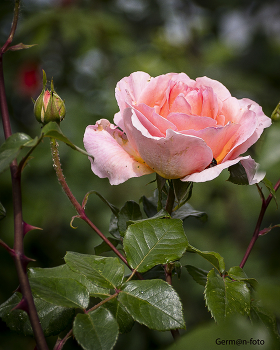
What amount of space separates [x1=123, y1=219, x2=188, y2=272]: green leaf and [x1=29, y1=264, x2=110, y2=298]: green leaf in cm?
4

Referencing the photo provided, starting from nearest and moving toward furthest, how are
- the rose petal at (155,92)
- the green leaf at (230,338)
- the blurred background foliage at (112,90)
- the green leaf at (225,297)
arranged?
the green leaf at (230,338) < the green leaf at (225,297) < the rose petal at (155,92) < the blurred background foliage at (112,90)

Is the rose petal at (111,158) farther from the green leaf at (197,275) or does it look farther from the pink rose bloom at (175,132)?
the green leaf at (197,275)

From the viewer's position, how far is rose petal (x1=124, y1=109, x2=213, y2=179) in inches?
Answer: 15.5

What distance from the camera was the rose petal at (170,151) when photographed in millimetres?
393

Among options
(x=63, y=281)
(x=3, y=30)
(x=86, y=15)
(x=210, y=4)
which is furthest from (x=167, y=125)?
(x=210, y=4)

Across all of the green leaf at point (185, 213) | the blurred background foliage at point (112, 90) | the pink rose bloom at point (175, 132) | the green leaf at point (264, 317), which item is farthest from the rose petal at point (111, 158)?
the blurred background foliage at point (112, 90)

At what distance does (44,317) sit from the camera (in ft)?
1.21

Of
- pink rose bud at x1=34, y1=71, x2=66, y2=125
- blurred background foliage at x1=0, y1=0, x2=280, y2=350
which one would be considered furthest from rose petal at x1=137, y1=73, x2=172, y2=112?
blurred background foliage at x1=0, y1=0, x2=280, y2=350

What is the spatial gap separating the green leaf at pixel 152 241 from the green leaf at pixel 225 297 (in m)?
0.05

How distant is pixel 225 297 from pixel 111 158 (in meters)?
0.21

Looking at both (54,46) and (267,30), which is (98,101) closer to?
(54,46)

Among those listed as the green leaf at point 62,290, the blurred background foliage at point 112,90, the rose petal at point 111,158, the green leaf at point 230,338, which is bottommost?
the blurred background foliage at point 112,90

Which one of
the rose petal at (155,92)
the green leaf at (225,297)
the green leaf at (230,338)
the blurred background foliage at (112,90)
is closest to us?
the green leaf at (230,338)

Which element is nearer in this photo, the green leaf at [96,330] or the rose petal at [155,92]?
the green leaf at [96,330]
